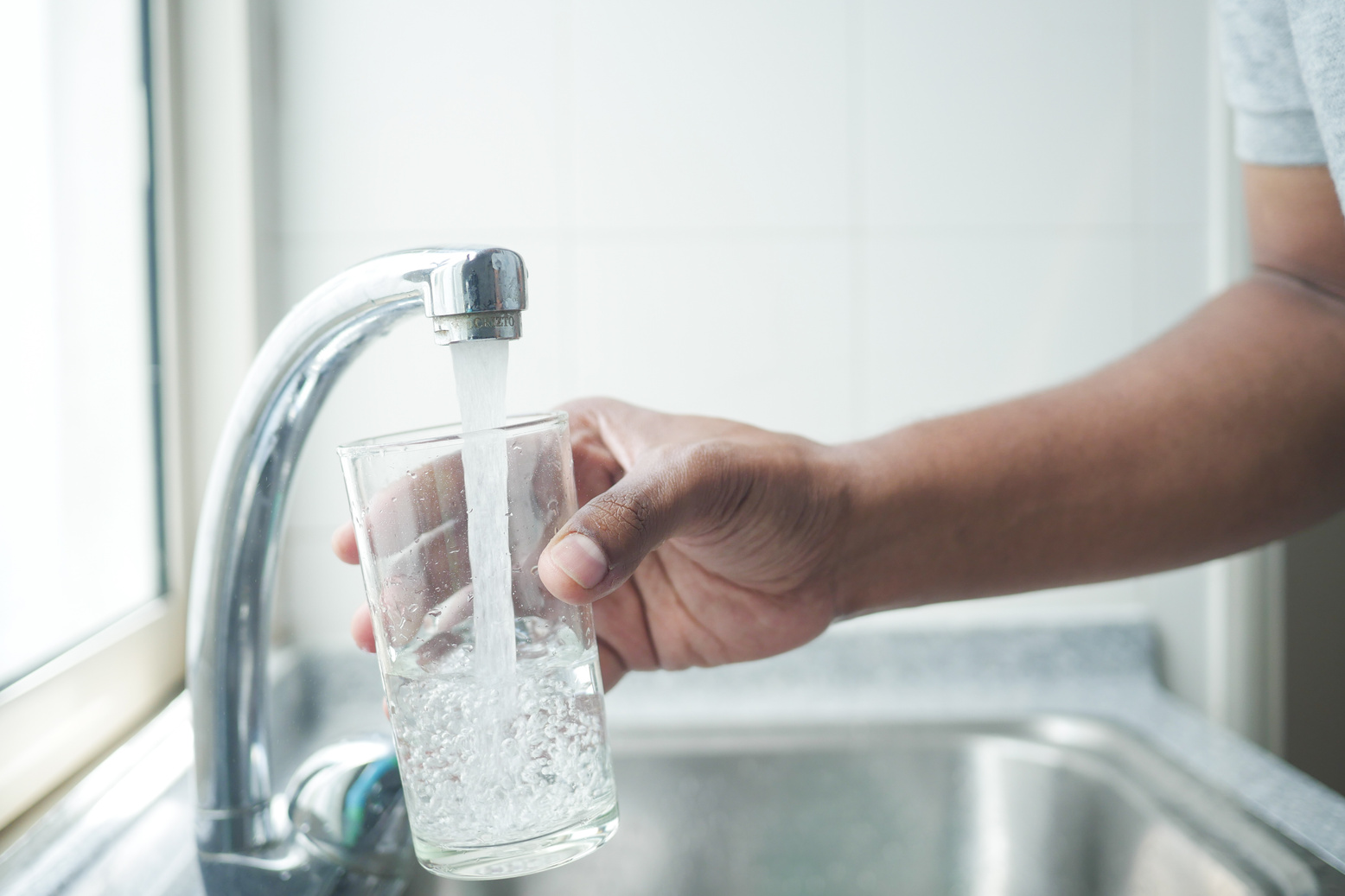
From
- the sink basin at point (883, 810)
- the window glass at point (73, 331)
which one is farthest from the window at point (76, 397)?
the sink basin at point (883, 810)

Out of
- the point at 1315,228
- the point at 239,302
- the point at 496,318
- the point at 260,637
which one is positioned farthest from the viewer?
the point at 239,302

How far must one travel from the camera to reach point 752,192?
108 cm

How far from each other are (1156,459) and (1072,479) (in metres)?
0.06

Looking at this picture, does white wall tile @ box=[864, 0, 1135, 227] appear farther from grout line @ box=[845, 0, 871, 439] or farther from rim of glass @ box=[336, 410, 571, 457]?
rim of glass @ box=[336, 410, 571, 457]

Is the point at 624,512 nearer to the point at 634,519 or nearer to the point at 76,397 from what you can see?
the point at 634,519

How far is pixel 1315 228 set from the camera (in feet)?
2.10

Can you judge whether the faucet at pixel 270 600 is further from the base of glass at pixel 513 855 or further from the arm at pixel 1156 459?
the arm at pixel 1156 459

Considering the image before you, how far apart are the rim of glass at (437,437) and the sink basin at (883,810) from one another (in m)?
0.54

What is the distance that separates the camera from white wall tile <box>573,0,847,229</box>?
3.47 ft

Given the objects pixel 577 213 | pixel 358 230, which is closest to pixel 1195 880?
pixel 577 213

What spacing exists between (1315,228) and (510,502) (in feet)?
1.92

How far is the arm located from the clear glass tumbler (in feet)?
0.97

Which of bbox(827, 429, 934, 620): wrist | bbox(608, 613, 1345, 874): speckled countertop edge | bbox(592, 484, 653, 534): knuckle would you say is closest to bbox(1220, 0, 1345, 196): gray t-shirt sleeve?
bbox(827, 429, 934, 620): wrist

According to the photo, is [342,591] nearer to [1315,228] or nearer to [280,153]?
[280,153]
